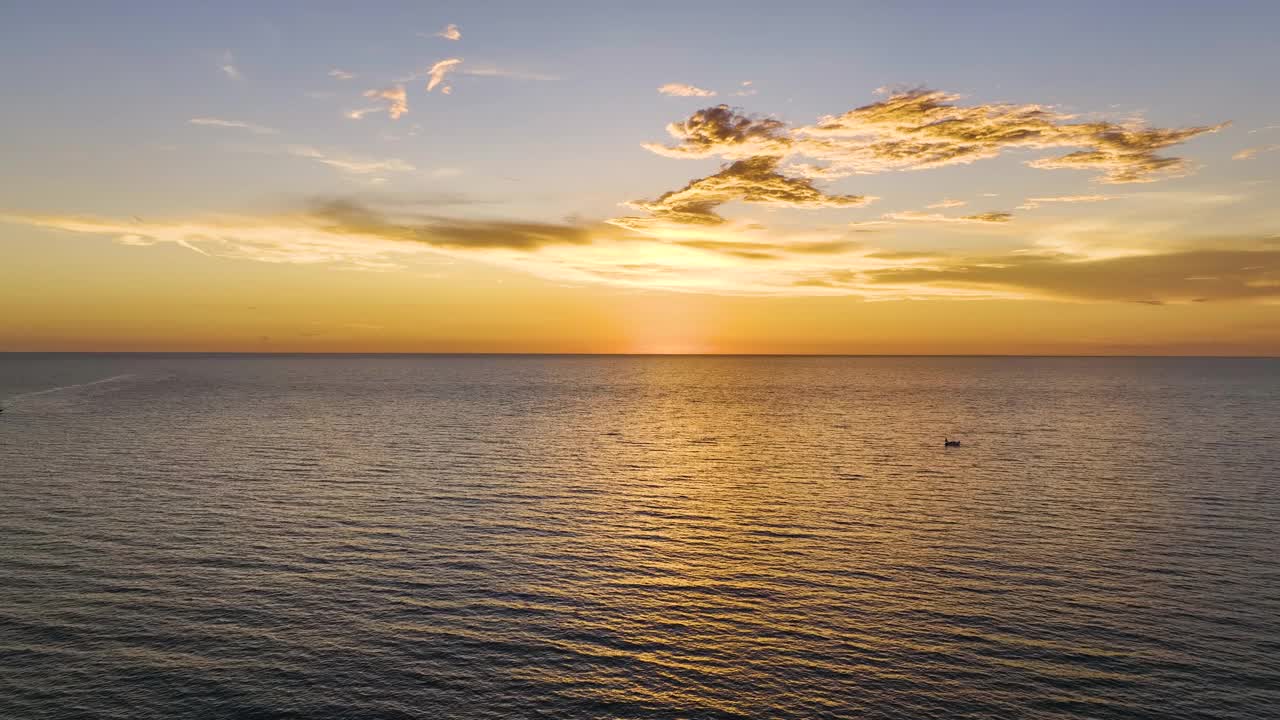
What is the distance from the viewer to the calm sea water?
35.6 m

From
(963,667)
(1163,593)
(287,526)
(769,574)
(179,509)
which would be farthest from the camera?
(179,509)

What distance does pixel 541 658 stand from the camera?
39188 mm

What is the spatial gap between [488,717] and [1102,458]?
104 metres

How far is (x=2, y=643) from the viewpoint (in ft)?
127

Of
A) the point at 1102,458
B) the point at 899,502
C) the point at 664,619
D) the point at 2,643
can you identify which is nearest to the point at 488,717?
the point at 664,619

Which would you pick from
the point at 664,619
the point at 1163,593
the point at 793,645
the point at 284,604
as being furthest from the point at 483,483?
the point at 1163,593

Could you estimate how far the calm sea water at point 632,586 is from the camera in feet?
117

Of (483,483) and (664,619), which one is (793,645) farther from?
(483,483)

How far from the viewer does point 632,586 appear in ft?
167

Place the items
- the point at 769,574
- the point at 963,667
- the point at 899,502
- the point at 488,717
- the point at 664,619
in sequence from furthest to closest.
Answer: the point at 899,502 → the point at 769,574 → the point at 664,619 → the point at 963,667 → the point at 488,717

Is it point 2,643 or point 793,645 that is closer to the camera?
point 2,643

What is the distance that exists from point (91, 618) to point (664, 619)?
109ft

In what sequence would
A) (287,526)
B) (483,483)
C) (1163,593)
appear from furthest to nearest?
(483,483) < (287,526) < (1163,593)

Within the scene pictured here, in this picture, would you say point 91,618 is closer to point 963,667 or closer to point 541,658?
point 541,658
